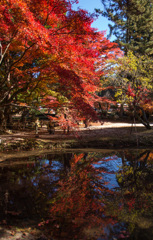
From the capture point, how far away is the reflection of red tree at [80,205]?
2744 millimetres

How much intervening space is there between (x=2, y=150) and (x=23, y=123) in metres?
4.02

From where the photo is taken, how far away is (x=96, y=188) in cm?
425

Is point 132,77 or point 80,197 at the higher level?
point 132,77

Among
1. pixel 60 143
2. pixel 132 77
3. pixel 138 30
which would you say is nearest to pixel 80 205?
pixel 60 143

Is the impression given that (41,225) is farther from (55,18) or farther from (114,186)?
(55,18)

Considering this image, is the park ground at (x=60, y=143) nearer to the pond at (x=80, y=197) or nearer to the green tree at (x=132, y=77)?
the pond at (x=80, y=197)

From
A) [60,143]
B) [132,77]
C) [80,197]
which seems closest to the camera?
[80,197]

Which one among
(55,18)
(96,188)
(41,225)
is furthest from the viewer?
(55,18)

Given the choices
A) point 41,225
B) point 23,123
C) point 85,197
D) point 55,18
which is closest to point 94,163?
point 85,197

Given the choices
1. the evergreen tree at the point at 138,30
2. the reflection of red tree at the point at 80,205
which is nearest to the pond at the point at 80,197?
the reflection of red tree at the point at 80,205

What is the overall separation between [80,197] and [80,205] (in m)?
0.34

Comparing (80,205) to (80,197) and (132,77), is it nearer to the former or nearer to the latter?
(80,197)

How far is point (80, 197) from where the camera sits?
3.76m

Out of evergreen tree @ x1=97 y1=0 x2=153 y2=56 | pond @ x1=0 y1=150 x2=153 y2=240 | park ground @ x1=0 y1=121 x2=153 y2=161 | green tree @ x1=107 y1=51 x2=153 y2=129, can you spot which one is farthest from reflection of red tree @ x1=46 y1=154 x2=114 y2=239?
evergreen tree @ x1=97 y1=0 x2=153 y2=56
